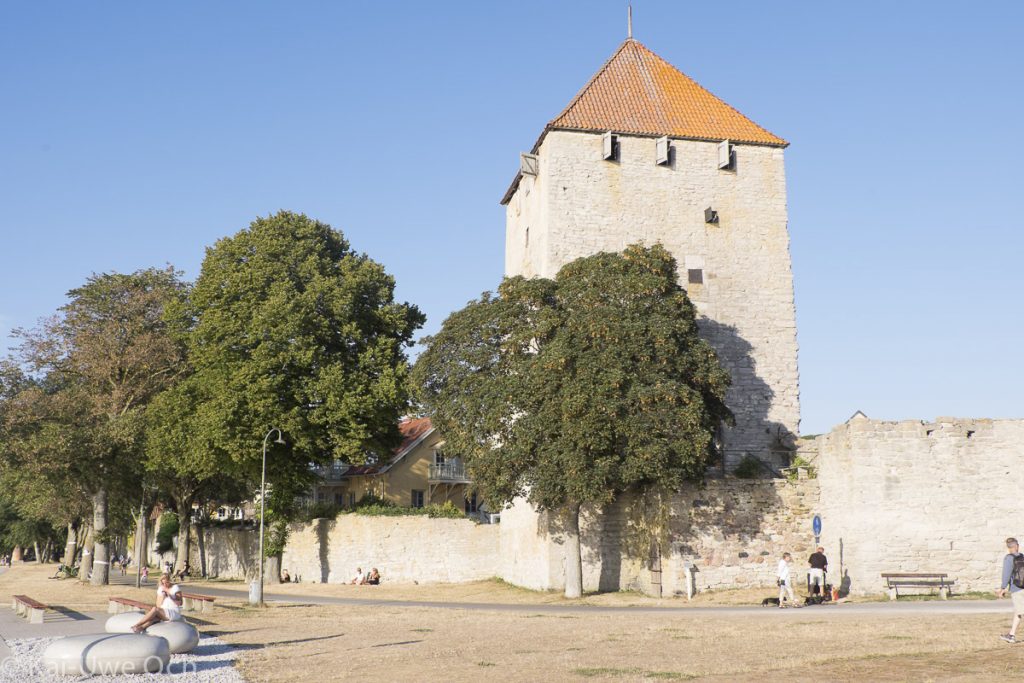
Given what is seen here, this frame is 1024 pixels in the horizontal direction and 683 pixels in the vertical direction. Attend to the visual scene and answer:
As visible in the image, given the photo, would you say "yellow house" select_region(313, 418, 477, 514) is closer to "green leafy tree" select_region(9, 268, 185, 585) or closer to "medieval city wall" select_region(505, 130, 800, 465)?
Answer: "green leafy tree" select_region(9, 268, 185, 585)

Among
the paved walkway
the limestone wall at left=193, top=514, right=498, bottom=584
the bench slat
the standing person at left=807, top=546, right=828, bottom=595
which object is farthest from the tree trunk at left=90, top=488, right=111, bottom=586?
the standing person at left=807, top=546, right=828, bottom=595

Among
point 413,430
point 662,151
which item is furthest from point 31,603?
point 413,430

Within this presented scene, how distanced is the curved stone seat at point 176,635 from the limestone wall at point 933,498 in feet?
58.1

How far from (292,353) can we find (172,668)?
22397mm

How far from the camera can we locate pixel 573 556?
28781mm

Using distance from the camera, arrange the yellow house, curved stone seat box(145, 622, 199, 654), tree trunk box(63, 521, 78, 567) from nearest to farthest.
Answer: curved stone seat box(145, 622, 199, 654), the yellow house, tree trunk box(63, 521, 78, 567)

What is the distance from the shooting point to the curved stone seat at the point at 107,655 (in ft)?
42.6

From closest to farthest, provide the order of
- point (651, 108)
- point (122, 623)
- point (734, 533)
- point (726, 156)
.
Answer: point (122, 623), point (734, 533), point (726, 156), point (651, 108)

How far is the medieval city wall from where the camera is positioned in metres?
34.1

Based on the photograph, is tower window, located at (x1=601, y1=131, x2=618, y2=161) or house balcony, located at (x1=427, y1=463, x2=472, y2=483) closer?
tower window, located at (x1=601, y1=131, x2=618, y2=161)

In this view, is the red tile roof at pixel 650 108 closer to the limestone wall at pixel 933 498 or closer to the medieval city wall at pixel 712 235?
the medieval city wall at pixel 712 235

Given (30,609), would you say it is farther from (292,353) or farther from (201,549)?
(201,549)

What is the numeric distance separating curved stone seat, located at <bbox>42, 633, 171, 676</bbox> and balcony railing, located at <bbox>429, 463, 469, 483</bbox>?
3740cm

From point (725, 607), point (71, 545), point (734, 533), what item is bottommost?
point (71, 545)
